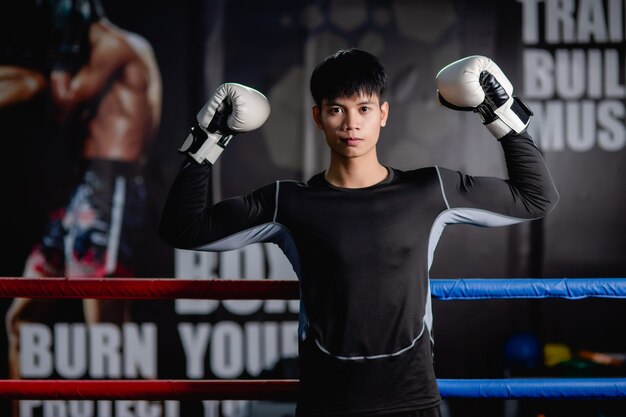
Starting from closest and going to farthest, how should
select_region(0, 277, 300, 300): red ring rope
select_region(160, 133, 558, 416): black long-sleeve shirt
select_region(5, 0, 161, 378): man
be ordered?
select_region(160, 133, 558, 416): black long-sleeve shirt
select_region(0, 277, 300, 300): red ring rope
select_region(5, 0, 161, 378): man

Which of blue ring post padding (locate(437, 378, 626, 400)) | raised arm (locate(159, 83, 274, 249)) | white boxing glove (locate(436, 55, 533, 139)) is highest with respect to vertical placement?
white boxing glove (locate(436, 55, 533, 139))

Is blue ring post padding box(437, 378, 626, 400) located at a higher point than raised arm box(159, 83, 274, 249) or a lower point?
lower

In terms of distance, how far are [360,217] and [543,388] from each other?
26.9 inches

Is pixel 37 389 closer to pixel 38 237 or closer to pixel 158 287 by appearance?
pixel 158 287

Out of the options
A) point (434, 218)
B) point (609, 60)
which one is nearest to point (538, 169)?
point (434, 218)

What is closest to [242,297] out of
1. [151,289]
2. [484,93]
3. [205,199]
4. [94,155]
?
[151,289]

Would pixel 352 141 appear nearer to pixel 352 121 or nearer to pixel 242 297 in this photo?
pixel 352 121

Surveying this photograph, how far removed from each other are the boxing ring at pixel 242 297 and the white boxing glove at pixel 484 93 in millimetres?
397

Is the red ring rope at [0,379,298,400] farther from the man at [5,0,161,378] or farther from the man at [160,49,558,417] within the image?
the man at [5,0,161,378]

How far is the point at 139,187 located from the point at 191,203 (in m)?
1.93

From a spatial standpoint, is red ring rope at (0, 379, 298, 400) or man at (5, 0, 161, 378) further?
man at (5, 0, 161, 378)

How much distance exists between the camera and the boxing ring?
147 cm

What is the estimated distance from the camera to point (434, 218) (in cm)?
121

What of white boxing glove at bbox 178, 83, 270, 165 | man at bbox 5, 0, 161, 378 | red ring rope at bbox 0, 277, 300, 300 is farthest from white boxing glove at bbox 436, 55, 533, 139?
man at bbox 5, 0, 161, 378
